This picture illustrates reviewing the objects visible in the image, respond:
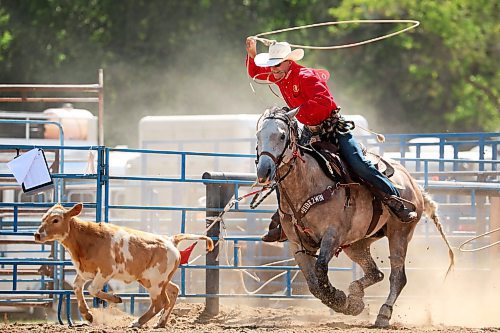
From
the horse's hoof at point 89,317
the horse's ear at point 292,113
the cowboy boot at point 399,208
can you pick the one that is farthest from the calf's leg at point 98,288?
the cowboy boot at point 399,208

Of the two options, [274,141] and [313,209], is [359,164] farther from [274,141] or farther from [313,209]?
[274,141]

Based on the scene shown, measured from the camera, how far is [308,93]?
27.3 ft

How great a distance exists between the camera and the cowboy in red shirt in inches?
328

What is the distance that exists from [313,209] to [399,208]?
35.1 inches

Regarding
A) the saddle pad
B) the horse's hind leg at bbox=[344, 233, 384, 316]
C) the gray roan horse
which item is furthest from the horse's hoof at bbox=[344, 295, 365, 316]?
the saddle pad

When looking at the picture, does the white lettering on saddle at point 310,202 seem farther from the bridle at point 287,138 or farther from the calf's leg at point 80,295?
the calf's leg at point 80,295

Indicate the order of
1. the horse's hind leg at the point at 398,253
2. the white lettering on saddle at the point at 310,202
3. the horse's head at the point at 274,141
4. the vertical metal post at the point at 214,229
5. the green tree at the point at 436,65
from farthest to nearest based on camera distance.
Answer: the green tree at the point at 436,65 < the vertical metal post at the point at 214,229 < the horse's hind leg at the point at 398,253 < the white lettering on saddle at the point at 310,202 < the horse's head at the point at 274,141

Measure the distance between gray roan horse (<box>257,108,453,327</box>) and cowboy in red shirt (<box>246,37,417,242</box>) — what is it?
0.21 m

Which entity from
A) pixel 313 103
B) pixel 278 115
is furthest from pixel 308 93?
pixel 278 115

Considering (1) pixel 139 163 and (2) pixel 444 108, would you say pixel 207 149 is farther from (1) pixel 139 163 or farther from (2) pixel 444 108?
(2) pixel 444 108

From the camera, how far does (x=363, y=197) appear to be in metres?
8.67

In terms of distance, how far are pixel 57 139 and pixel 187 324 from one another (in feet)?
31.3

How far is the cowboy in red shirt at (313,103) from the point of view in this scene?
832 centimetres

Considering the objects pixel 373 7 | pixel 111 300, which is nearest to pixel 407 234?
pixel 111 300
